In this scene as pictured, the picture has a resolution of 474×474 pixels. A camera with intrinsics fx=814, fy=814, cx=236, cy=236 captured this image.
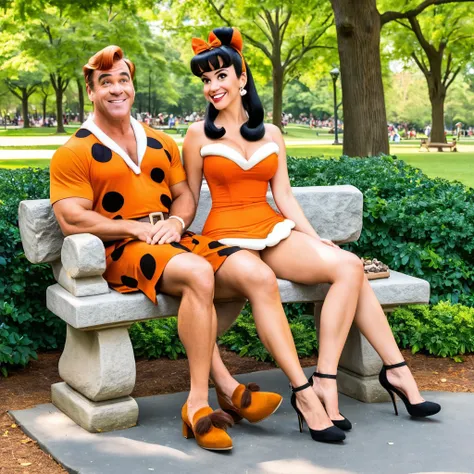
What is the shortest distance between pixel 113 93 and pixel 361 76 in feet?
31.1

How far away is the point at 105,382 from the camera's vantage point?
3820mm

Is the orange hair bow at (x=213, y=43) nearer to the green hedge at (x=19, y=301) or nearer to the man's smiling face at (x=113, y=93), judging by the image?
the man's smiling face at (x=113, y=93)

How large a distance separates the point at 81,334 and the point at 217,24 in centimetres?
2623

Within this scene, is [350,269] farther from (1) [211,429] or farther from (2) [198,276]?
(1) [211,429]

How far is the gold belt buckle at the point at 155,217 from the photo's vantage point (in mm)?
4086

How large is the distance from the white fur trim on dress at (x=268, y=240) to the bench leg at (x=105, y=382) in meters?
0.70

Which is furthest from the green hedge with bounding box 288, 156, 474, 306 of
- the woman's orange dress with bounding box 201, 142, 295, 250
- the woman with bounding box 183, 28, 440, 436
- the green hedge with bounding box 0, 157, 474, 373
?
the woman's orange dress with bounding box 201, 142, 295, 250

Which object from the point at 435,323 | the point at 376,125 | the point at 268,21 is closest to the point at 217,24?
the point at 268,21

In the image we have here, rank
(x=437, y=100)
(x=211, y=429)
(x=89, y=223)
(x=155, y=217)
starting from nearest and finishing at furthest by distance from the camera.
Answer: (x=211, y=429) → (x=89, y=223) → (x=155, y=217) → (x=437, y=100)

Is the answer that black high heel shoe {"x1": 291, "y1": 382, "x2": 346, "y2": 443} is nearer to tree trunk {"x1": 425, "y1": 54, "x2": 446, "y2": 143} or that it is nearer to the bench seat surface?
the bench seat surface

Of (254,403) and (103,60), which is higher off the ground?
(103,60)

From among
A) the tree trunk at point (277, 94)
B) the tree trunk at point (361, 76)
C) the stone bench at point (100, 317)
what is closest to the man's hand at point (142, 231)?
the stone bench at point (100, 317)

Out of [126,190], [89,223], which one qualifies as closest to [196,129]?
[126,190]

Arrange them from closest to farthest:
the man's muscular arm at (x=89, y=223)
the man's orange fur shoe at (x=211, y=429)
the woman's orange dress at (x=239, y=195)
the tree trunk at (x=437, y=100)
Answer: the man's orange fur shoe at (x=211, y=429) < the man's muscular arm at (x=89, y=223) < the woman's orange dress at (x=239, y=195) < the tree trunk at (x=437, y=100)
